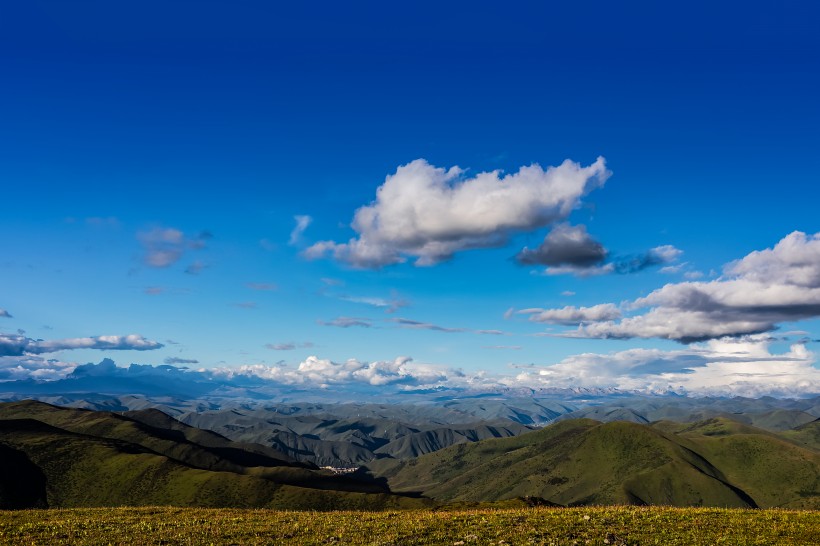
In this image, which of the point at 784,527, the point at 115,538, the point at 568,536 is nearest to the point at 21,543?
the point at 115,538

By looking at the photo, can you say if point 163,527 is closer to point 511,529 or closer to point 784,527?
point 511,529

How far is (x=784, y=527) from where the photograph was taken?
27.5 m

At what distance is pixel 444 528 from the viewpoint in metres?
28.3

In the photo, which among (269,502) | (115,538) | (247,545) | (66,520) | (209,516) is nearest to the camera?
(247,545)

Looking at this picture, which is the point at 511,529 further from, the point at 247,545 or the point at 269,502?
the point at 269,502

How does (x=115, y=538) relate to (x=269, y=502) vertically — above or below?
above

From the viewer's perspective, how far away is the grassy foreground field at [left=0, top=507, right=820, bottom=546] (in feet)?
84.0

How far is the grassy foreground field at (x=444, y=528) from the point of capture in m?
25.6

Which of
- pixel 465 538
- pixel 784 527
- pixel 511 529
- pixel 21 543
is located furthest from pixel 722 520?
pixel 21 543

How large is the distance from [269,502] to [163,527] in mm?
190399

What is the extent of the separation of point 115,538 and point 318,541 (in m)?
11.3

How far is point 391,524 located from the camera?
30.1m

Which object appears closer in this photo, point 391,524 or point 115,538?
point 115,538

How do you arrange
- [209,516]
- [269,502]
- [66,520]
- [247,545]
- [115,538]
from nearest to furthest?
[247,545] < [115,538] < [66,520] < [209,516] < [269,502]
